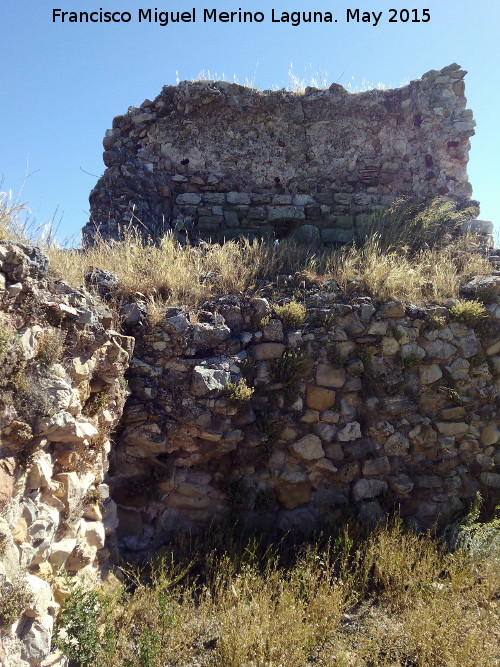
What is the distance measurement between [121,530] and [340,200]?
5562 millimetres

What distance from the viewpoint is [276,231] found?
25.5 feet

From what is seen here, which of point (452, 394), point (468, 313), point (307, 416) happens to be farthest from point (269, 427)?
point (468, 313)

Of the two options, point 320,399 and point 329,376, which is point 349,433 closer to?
point 320,399

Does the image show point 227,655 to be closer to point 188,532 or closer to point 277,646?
point 277,646

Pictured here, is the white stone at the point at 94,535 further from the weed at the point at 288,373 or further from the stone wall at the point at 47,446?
the weed at the point at 288,373

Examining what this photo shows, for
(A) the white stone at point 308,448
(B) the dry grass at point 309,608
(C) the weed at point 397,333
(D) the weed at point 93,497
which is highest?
(C) the weed at point 397,333

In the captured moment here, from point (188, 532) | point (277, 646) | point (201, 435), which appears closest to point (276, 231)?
point (201, 435)

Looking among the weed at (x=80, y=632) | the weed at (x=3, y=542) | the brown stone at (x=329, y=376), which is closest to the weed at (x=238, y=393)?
the brown stone at (x=329, y=376)

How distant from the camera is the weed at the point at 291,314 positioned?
5.08m

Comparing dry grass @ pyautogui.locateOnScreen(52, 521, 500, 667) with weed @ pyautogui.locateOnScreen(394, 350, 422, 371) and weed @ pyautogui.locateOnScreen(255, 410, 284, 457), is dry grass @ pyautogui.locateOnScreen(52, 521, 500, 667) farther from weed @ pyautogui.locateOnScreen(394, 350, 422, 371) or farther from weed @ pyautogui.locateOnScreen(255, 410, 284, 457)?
weed @ pyautogui.locateOnScreen(394, 350, 422, 371)

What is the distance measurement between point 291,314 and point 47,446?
104 inches

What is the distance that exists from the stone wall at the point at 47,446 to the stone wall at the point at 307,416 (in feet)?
1.77

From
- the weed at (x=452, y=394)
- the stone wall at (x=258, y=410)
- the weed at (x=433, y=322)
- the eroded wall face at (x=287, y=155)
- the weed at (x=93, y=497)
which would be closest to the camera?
the stone wall at (x=258, y=410)

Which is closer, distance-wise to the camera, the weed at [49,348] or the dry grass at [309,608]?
the dry grass at [309,608]
